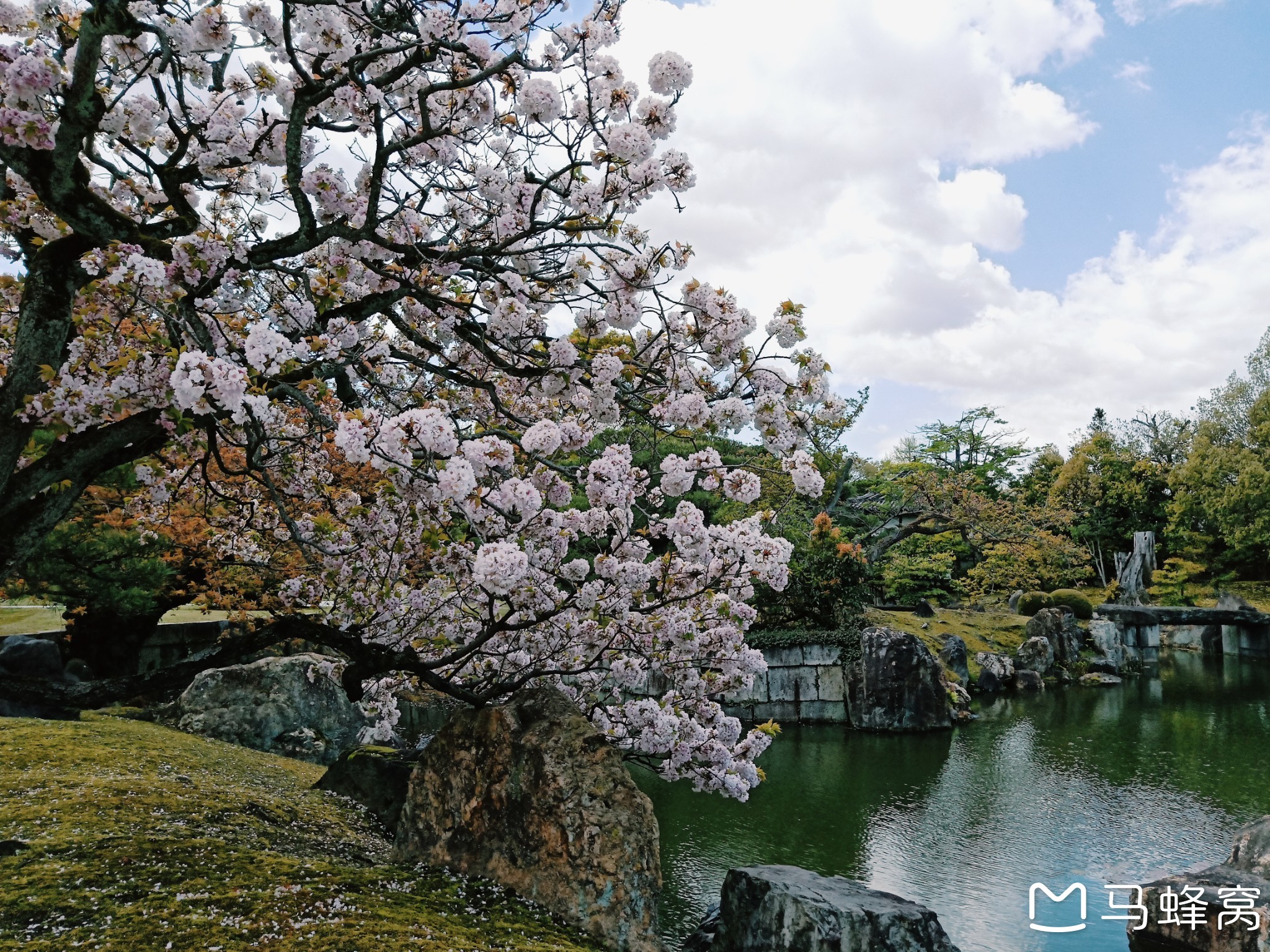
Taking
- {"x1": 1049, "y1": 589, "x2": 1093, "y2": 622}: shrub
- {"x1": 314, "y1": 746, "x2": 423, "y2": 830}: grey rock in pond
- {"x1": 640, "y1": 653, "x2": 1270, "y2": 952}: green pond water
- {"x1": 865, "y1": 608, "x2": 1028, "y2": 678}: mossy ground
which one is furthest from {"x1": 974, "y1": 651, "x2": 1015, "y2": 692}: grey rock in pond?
{"x1": 314, "y1": 746, "x2": 423, "y2": 830}: grey rock in pond

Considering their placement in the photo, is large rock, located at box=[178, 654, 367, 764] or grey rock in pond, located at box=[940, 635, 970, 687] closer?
large rock, located at box=[178, 654, 367, 764]

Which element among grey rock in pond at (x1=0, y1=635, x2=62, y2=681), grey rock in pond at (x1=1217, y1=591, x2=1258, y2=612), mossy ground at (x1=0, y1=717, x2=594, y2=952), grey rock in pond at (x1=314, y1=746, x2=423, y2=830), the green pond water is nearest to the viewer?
mossy ground at (x1=0, y1=717, x2=594, y2=952)

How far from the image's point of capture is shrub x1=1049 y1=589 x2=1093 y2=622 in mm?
25125

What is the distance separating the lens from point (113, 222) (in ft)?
13.2

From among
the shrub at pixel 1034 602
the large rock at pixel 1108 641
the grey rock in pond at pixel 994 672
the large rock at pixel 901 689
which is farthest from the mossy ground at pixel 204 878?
the shrub at pixel 1034 602

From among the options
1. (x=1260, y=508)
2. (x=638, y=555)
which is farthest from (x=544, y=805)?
(x=1260, y=508)

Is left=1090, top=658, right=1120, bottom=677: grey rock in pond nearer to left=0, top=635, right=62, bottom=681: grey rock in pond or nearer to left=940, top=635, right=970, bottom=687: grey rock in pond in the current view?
left=940, top=635, right=970, bottom=687: grey rock in pond

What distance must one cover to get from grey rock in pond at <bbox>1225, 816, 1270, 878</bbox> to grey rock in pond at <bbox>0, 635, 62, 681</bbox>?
13260mm

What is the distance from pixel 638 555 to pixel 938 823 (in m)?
6.88

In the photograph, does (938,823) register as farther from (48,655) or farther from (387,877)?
(48,655)

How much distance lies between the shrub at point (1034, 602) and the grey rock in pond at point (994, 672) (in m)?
6.19

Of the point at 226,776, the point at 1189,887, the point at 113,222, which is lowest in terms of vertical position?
the point at 1189,887

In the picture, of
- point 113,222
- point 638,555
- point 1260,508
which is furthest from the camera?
point 1260,508

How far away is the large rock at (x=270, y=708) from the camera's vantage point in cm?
1027
